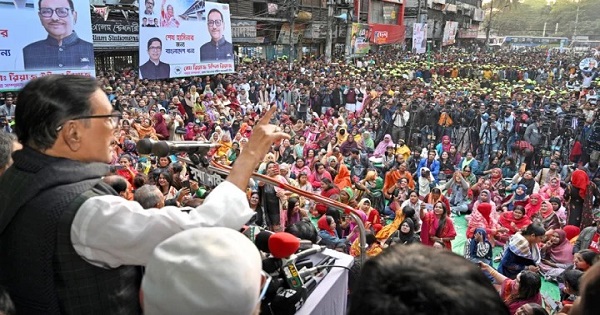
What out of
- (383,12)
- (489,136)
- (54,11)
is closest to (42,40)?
(54,11)

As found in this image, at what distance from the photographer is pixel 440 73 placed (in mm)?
20812

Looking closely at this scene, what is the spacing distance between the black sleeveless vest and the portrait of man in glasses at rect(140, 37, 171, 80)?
10072 millimetres

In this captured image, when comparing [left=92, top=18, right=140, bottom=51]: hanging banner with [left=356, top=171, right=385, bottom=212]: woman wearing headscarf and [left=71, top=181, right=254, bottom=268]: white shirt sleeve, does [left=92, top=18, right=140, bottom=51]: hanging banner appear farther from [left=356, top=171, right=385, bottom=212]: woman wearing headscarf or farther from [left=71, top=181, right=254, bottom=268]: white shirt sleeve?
[left=71, top=181, right=254, bottom=268]: white shirt sleeve

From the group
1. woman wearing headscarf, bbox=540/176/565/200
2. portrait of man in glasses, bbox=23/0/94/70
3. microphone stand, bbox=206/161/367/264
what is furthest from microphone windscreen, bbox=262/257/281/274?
portrait of man in glasses, bbox=23/0/94/70

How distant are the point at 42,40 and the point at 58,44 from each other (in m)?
0.28

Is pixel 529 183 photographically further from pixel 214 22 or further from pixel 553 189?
pixel 214 22

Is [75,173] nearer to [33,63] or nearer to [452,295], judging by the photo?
[452,295]

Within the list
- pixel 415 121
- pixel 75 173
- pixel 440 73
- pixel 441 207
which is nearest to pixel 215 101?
pixel 415 121

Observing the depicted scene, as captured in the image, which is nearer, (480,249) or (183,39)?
(480,249)

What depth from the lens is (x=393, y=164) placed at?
7.96 metres

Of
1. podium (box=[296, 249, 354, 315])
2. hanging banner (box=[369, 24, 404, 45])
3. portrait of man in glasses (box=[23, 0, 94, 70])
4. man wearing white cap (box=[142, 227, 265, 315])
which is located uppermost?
hanging banner (box=[369, 24, 404, 45])

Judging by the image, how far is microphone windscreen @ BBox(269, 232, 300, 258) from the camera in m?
1.29

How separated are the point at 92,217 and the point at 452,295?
0.77 m

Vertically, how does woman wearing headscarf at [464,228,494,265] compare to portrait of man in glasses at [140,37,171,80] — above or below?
below
